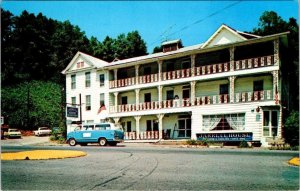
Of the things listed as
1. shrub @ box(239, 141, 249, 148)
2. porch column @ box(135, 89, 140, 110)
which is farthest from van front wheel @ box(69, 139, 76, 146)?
shrub @ box(239, 141, 249, 148)

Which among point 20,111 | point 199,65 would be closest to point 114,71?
point 199,65

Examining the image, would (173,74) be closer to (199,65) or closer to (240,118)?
(199,65)

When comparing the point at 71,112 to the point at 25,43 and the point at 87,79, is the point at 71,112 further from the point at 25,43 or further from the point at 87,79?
the point at 25,43

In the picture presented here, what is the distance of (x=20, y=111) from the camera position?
13.1 meters

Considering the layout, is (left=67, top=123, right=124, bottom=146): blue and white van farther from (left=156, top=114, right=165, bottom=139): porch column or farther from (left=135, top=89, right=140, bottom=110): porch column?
(left=135, top=89, right=140, bottom=110): porch column

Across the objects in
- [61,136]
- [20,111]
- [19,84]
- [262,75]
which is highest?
[262,75]

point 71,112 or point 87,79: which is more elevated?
point 87,79

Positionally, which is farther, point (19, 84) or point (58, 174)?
point (19, 84)

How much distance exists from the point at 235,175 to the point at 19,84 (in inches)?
350

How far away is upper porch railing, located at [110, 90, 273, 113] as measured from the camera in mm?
25803

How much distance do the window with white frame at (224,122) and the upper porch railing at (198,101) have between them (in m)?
1.20

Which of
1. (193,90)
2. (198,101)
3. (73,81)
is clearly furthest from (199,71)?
(73,81)

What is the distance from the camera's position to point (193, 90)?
2981 centimetres

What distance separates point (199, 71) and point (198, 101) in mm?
2764
